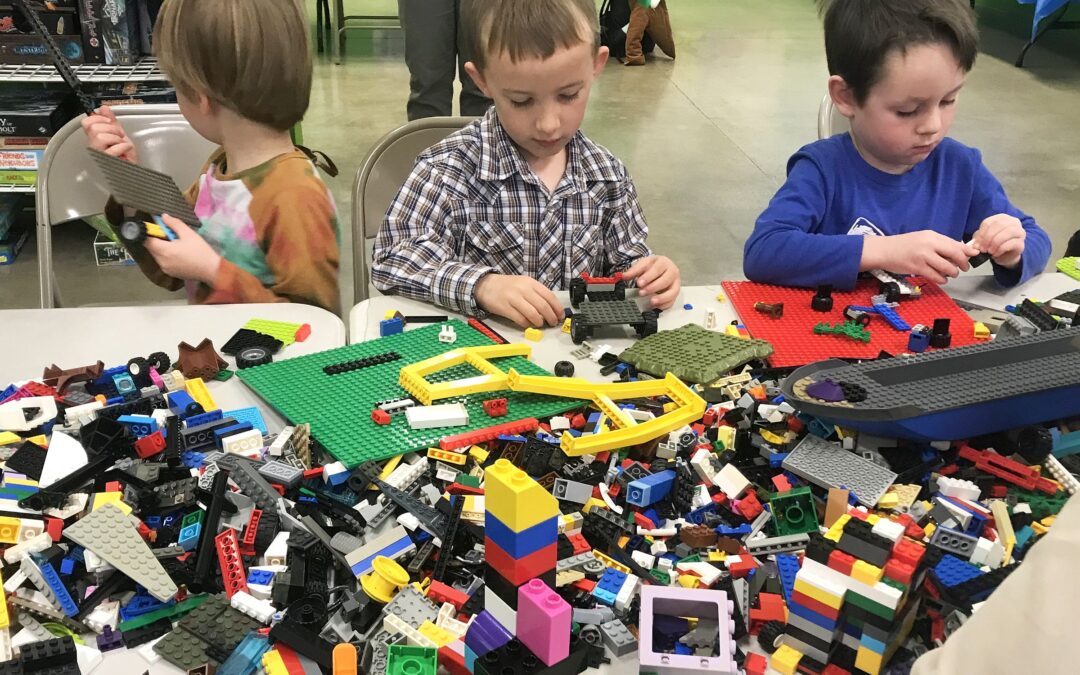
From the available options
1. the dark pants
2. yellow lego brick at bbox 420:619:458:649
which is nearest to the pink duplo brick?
yellow lego brick at bbox 420:619:458:649

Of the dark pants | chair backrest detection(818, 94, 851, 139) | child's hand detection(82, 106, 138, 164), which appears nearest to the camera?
child's hand detection(82, 106, 138, 164)

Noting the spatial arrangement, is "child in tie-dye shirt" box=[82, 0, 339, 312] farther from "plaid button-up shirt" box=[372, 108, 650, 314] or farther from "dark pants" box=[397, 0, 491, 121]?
"dark pants" box=[397, 0, 491, 121]

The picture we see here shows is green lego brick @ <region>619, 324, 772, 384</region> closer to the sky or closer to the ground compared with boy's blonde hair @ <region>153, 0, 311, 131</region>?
closer to the ground

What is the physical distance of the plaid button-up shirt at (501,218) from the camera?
55.2 inches

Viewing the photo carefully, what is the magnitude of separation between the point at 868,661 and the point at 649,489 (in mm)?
272

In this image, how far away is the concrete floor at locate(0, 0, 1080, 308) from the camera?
3271 millimetres

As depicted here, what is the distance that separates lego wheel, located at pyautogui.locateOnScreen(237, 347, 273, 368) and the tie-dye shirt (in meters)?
0.26

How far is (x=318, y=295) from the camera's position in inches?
57.4

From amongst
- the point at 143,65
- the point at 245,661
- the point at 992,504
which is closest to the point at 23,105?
the point at 143,65

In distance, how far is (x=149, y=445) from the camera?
0.95 metres

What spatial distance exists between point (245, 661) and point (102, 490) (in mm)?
295

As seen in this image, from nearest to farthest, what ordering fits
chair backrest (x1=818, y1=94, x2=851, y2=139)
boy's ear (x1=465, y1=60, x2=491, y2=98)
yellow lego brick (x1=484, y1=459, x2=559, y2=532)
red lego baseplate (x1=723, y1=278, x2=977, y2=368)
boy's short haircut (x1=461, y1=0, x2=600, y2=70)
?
yellow lego brick (x1=484, y1=459, x2=559, y2=532)
red lego baseplate (x1=723, y1=278, x2=977, y2=368)
boy's short haircut (x1=461, y1=0, x2=600, y2=70)
boy's ear (x1=465, y1=60, x2=491, y2=98)
chair backrest (x1=818, y1=94, x2=851, y2=139)

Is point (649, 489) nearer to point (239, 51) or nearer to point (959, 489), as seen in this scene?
point (959, 489)

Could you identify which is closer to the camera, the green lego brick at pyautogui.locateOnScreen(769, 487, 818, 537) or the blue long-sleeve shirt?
the green lego brick at pyautogui.locateOnScreen(769, 487, 818, 537)
